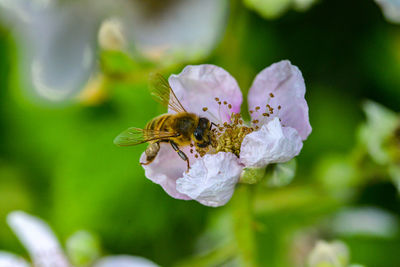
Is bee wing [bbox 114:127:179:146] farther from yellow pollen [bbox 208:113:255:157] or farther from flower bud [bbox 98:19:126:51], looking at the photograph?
flower bud [bbox 98:19:126:51]

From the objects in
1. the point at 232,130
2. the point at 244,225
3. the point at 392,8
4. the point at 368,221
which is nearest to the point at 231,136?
the point at 232,130

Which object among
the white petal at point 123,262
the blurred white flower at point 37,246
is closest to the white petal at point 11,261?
the blurred white flower at point 37,246

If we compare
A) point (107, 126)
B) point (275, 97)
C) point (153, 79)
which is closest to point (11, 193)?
point (107, 126)

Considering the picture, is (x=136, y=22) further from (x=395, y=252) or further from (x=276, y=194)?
(x=395, y=252)

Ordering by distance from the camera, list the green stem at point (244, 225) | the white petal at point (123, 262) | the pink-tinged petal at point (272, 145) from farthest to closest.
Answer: the white petal at point (123, 262) → the green stem at point (244, 225) → the pink-tinged petal at point (272, 145)

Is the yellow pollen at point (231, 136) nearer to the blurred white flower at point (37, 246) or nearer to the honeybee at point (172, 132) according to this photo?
the honeybee at point (172, 132)

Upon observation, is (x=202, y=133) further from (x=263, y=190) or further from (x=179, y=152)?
(x=263, y=190)
